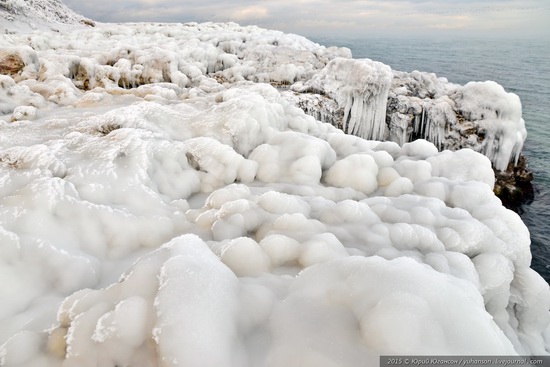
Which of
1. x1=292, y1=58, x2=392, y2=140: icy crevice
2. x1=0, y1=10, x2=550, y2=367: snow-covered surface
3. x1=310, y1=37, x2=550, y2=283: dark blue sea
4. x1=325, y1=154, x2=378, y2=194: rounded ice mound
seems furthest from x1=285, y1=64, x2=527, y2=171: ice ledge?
x1=325, y1=154, x2=378, y2=194: rounded ice mound

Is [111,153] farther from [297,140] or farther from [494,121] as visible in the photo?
[494,121]

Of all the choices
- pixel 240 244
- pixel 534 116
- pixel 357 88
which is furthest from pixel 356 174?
pixel 534 116

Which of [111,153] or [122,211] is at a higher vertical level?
[111,153]

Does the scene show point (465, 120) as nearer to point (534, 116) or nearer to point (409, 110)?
point (409, 110)

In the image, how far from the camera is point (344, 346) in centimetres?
246

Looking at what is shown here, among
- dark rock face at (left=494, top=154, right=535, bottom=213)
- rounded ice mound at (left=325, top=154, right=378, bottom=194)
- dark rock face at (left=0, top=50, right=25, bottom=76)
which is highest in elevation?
dark rock face at (left=0, top=50, right=25, bottom=76)

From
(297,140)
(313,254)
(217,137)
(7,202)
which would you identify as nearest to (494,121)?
(297,140)

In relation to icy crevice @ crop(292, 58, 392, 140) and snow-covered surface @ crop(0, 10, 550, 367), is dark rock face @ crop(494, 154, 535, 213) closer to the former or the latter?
icy crevice @ crop(292, 58, 392, 140)

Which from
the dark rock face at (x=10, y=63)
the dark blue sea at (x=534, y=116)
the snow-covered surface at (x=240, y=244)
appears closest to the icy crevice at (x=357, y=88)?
the snow-covered surface at (x=240, y=244)

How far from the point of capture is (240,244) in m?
3.69

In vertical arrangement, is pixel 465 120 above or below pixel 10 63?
below

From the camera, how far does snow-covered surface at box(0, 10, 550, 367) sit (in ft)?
8.14

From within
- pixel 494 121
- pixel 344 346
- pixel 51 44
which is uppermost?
pixel 51 44

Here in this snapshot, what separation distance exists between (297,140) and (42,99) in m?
7.27
